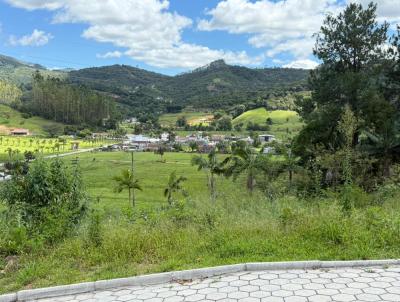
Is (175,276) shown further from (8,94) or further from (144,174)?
(8,94)

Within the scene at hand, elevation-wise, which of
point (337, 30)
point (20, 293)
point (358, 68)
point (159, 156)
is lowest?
point (159, 156)

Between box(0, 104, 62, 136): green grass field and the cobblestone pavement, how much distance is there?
127644 millimetres

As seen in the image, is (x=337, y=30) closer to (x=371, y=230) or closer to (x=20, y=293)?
(x=371, y=230)

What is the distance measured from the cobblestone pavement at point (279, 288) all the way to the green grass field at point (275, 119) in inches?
4434

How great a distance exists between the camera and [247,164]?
41.8m

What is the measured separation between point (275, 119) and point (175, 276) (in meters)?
131

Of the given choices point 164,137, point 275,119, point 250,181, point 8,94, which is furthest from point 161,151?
point 8,94

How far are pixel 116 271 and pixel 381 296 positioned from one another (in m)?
3.40

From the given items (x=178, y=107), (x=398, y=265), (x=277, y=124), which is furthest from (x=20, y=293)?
(x=178, y=107)

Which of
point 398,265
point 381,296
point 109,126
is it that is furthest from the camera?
point 109,126

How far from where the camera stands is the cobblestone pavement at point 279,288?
4.92 metres

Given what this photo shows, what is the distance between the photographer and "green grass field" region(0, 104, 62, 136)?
127 m

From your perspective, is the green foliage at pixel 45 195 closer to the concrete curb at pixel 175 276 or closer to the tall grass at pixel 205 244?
the tall grass at pixel 205 244

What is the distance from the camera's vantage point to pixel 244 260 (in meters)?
A: 6.09
